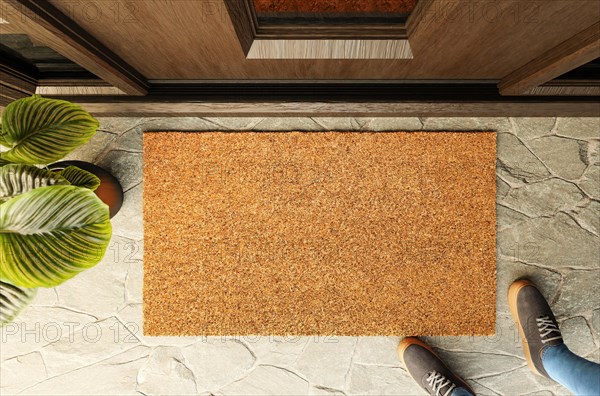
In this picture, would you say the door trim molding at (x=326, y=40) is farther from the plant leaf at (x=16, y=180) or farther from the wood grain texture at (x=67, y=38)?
the plant leaf at (x=16, y=180)

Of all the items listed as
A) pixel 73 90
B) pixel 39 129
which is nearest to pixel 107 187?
pixel 73 90

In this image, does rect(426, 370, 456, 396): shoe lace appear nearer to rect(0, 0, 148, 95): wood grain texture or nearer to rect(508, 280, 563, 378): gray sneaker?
rect(508, 280, 563, 378): gray sneaker

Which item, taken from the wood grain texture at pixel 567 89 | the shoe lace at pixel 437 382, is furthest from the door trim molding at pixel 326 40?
the shoe lace at pixel 437 382

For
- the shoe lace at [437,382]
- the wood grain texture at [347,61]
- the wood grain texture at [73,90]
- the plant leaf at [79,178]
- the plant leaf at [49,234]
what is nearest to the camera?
the plant leaf at [49,234]

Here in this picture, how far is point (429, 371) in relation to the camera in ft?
3.90

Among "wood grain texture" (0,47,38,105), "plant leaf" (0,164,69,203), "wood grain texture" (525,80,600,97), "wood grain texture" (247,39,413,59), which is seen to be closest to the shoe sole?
"wood grain texture" (525,80,600,97)

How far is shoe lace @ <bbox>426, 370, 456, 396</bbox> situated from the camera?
1.18 metres

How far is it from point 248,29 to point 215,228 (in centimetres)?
64

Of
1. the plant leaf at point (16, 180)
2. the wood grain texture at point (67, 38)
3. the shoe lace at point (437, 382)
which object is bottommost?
the shoe lace at point (437, 382)

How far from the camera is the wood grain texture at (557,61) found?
757 millimetres

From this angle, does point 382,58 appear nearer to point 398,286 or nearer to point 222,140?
point 222,140

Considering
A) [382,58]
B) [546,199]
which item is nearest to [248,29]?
[382,58]

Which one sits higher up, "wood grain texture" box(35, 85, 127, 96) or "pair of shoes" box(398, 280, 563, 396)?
"wood grain texture" box(35, 85, 127, 96)

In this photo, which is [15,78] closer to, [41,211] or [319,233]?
[41,211]
